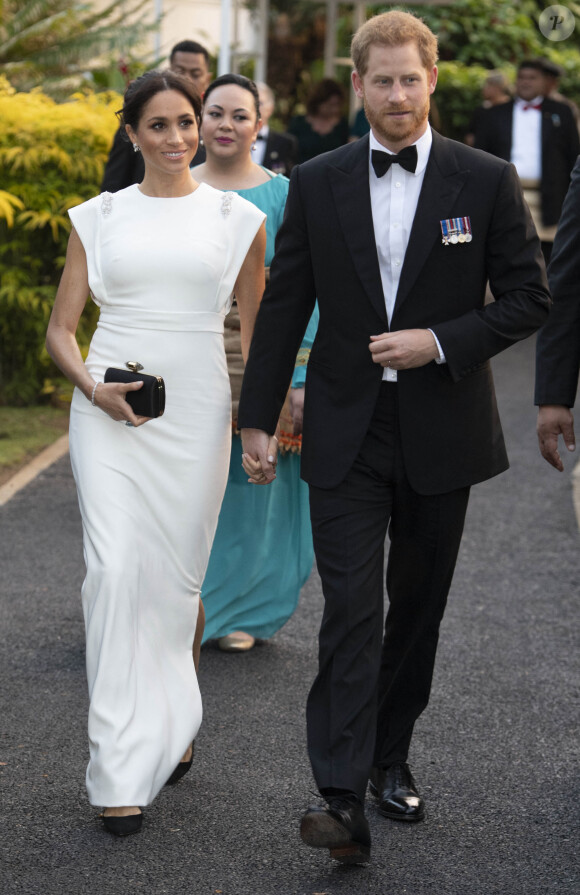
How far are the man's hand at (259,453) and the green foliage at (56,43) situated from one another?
13.1 meters

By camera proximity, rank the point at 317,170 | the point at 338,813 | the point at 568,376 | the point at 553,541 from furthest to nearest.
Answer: the point at 553,541
the point at 568,376
the point at 317,170
the point at 338,813

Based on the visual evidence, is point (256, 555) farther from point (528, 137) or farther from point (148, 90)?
point (528, 137)

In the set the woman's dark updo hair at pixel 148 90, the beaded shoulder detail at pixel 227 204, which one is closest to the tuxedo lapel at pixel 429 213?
the beaded shoulder detail at pixel 227 204

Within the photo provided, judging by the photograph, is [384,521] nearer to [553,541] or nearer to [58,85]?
[553,541]

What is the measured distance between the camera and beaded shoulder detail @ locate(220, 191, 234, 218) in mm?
4496

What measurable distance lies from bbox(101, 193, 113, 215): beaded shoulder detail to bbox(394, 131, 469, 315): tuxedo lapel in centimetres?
107

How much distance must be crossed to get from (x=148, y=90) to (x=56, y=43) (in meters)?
13.3

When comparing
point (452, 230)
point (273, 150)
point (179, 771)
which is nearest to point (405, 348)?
point (452, 230)

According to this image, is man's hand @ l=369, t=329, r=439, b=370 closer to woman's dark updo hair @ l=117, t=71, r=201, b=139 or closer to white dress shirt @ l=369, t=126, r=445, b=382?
white dress shirt @ l=369, t=126, r=445, b=382

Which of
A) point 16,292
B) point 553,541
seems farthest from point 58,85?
point 553,541

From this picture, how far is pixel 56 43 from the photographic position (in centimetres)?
1697

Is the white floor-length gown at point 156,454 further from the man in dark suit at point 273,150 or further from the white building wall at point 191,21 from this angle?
the white building wall at point 191,21

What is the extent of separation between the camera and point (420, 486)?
3.98 metres

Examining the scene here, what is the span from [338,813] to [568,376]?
1517 millimetres
